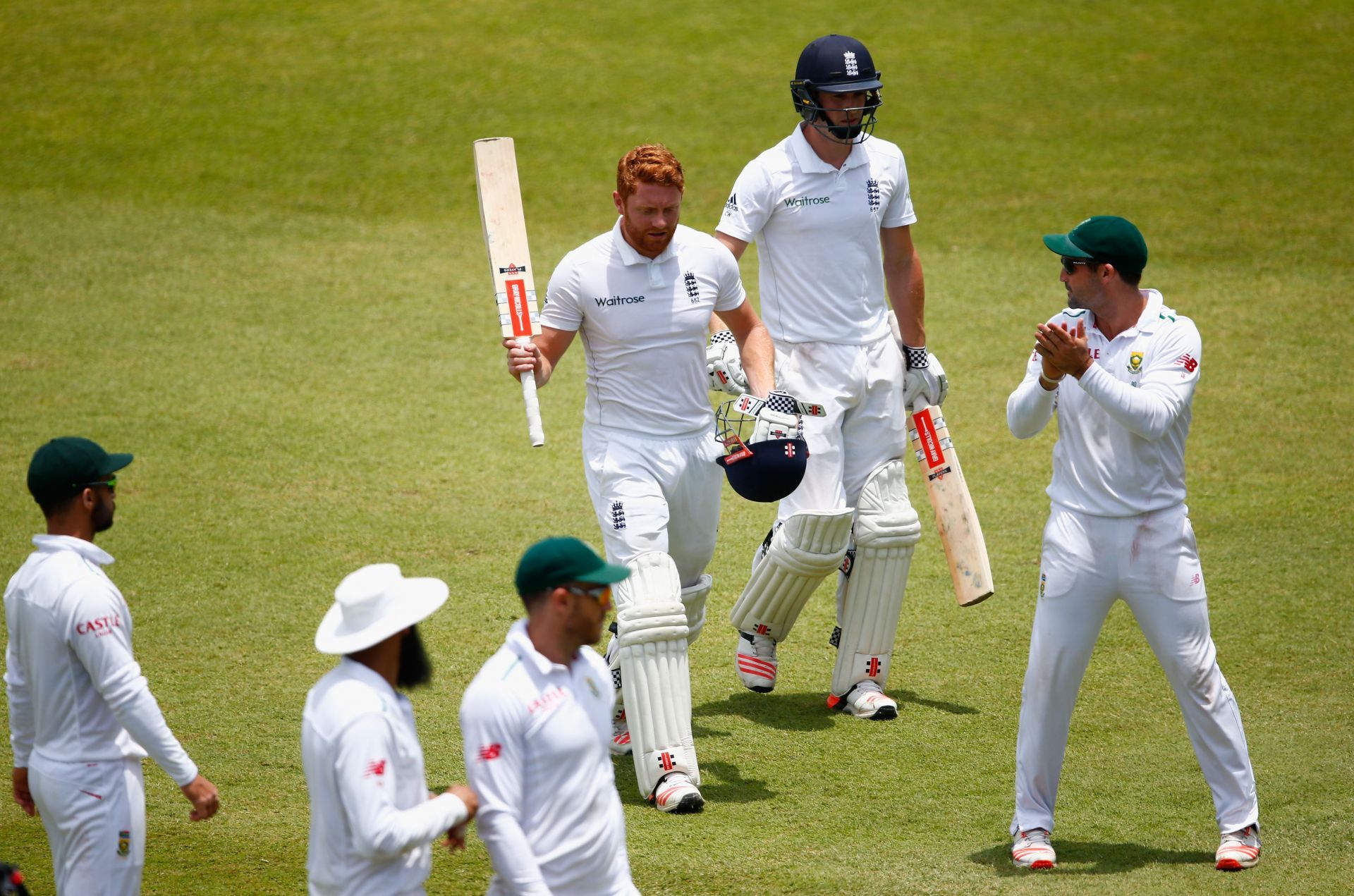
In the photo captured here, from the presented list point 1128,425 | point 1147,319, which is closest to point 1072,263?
point 1147,319

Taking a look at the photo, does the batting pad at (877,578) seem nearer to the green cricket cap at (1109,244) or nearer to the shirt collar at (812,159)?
the shirt collar at (812,159)

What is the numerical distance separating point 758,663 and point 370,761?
314 cm

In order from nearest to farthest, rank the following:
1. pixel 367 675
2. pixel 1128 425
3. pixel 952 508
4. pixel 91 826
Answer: pixel 367 675 < pixel 91 826 < pixel 1128 425 < pixel 952 508

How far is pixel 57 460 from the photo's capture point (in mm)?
3562

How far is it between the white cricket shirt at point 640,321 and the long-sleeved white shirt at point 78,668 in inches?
77.2

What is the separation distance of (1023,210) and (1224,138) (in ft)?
8.54

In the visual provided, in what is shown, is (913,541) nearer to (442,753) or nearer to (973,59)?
(442,753)

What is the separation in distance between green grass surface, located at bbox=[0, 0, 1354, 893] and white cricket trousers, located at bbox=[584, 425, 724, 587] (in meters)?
0.86

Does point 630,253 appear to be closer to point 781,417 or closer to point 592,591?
point 781,417

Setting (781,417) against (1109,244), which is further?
(781,417)

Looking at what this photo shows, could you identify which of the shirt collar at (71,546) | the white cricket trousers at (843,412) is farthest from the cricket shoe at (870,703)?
the shirt collar at (71,546)

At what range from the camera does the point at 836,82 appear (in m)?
5.70

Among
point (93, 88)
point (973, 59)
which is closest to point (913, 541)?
point (973, 59)

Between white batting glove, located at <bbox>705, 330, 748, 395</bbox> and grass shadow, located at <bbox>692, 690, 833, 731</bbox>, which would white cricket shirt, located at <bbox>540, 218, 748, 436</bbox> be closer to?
white batting glove, located at <bbox>705, 330, 748, 395</bbox>
